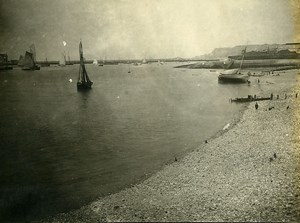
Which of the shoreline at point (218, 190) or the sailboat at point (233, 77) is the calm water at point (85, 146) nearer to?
the shoreline at point (218, 190)

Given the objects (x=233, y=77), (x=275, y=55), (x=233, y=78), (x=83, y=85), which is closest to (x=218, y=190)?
(x=233, y=78)

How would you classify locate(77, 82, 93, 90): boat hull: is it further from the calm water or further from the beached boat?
the beached boat

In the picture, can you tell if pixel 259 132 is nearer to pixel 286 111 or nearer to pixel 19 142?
pixel 286 111

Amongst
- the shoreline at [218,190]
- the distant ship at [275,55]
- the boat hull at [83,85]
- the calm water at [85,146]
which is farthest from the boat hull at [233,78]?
the distant ship at [275,55]

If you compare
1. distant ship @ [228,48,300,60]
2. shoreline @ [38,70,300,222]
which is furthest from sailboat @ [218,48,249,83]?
distant ship @ [228,48,300,60]

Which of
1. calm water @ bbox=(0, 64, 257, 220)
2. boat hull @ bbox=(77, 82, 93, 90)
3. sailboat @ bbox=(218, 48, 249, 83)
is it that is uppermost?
sailboat @ bbox=(218, 48, 249, 83)

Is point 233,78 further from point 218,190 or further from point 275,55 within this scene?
point 275,55

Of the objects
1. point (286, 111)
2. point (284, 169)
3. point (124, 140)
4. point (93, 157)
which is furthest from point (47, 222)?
point (286, 111)

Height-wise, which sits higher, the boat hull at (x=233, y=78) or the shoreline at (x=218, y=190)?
the boat hull at (x=233, y=78)
